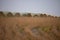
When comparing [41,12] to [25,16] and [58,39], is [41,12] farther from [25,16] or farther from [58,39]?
[58,39]

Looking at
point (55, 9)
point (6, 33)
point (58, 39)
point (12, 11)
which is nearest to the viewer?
point (6, 33)

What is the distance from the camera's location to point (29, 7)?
1455mm

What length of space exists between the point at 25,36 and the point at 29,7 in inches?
13.7

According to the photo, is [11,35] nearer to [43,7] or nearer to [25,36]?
[25,36]

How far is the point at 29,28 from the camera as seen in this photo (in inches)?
55.4

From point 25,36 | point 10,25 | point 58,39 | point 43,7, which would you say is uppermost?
point 43,7

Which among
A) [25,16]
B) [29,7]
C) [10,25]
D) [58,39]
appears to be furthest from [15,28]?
[58,39]

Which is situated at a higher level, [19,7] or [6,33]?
[19,7]

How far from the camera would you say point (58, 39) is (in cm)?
152

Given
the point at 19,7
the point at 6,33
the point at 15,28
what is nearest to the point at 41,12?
the point at 19,7

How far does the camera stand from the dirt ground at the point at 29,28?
1.28 metres

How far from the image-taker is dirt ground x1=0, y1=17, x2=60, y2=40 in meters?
1.28

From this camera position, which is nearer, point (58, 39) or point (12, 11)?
point (12, 11)

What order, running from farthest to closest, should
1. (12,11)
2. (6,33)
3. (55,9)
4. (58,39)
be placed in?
(55,9), (58,39), (12,11), (6,33)
